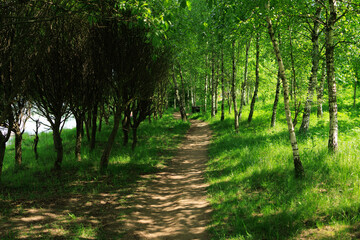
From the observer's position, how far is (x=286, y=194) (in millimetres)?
5293

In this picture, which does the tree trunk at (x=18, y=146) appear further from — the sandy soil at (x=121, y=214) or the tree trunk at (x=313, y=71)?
the tree trunk at (x=313, y=71)

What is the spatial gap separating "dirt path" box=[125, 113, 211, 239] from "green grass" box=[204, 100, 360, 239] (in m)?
0.41

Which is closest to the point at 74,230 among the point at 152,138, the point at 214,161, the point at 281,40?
the point at 214,161

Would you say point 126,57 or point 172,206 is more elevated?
point 126,57

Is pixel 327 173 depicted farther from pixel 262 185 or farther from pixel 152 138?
pixel 152 138

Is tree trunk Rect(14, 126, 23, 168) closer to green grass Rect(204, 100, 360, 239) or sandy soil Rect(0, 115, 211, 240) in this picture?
sandy soil Rect(0, 115, 211, 240)

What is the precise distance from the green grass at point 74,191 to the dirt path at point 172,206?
1.43ft

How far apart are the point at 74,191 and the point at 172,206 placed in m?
3.34

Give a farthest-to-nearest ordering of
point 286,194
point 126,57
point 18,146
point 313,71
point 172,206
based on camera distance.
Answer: point 313,71, point 18,146, point 126,57, point 172,206, point 286,194

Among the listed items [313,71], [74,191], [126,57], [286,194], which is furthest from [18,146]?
[313,71]

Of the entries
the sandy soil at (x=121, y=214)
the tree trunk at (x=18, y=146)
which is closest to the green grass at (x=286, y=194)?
the sandy soil at (x=121, y=214)

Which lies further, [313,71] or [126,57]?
[313,71]

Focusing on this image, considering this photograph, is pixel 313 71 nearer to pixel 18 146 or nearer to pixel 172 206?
pixel 172 206

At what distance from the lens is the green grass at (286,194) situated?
4.11 m
